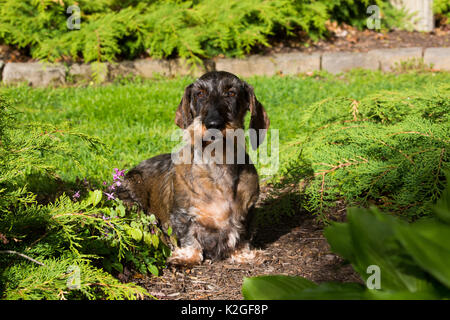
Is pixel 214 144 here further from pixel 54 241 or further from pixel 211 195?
pixel 54 241

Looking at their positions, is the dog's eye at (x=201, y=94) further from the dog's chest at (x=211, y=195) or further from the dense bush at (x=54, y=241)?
the dense bush at (x=54, y=241)

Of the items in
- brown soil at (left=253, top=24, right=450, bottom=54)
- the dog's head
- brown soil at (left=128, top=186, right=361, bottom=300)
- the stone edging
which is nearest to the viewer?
brown soil at (left=128, top=186, right=361, bottom=300)

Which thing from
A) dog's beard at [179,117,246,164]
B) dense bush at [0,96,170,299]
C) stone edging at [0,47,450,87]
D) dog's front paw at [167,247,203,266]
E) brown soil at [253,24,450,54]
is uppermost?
brown soil at [253,24,450,54]

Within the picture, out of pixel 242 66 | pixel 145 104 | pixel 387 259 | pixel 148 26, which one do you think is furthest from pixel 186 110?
pixel 148 26

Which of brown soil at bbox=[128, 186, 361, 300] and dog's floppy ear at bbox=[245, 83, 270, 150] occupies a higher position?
dog's floppy ear at bbox=[245, 83, 270, 150]

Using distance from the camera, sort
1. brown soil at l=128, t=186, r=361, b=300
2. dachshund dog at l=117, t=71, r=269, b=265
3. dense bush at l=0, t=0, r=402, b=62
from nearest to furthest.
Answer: brown soil at l=128, t=186, r=361, b=300 → dachshund dog at l=117, t=71, r=269, b=265 → dense bush at l=0, t=0, r=402, b=62

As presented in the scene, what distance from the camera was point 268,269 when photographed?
373 cm

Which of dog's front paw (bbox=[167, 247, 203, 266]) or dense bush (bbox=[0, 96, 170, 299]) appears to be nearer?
dense bush (bbox=[0, 96, 170, 299])

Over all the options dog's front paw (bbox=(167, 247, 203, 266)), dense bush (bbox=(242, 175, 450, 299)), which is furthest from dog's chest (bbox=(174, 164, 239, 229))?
dense bush (bbox=(242, 175, 450, 299))

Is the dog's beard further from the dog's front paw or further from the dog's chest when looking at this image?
the dog's front paw

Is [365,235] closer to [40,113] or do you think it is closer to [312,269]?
[312,269]

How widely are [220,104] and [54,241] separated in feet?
4.87

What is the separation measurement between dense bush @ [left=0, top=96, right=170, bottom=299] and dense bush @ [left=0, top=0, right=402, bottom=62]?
19.3ft

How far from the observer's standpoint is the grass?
21.2 feet
